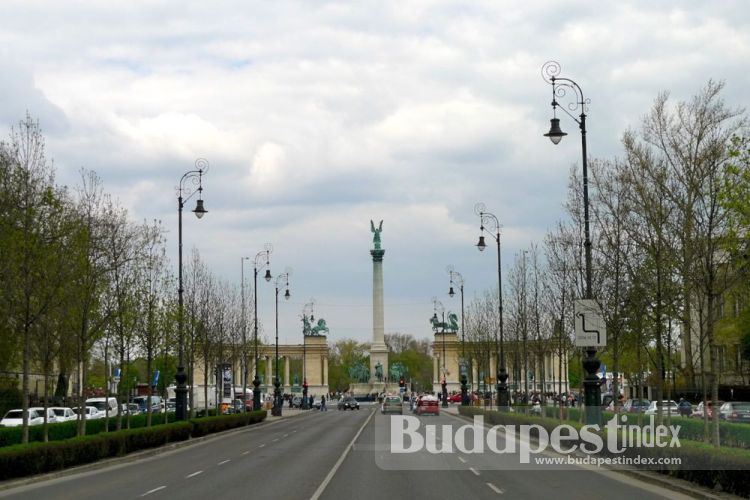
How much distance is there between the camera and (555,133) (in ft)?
97.4

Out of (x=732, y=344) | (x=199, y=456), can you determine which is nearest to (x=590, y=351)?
(x=199, y=456)

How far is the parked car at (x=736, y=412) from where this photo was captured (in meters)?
43.7

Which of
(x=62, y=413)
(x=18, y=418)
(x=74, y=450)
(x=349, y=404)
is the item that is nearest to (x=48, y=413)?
(x=18, y=418)

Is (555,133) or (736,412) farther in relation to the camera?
(736,412)

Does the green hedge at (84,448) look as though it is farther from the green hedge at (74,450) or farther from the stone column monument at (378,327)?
the stone column monument at (378,327)

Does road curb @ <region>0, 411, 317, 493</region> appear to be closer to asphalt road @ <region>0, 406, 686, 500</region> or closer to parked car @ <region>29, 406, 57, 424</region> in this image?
asphalt road @ <region>0, 406, 686, 500</region>

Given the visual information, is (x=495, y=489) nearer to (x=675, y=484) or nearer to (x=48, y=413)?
(x=675, y=484)

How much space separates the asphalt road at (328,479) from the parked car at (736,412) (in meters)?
17.0

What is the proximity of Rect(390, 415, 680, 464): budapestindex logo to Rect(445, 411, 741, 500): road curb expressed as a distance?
0.72 m

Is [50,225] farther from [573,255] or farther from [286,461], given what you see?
[573,255]

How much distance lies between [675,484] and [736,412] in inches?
1038

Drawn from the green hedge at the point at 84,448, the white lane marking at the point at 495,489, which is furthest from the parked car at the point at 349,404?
the white lane marking at the point at 495,489

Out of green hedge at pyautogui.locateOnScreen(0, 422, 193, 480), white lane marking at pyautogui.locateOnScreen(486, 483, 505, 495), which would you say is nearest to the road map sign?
white lane marking at pyautogui.locateOnScreen(486, 483, 505, 495)

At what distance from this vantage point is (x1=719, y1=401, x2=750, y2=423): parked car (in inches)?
1719
